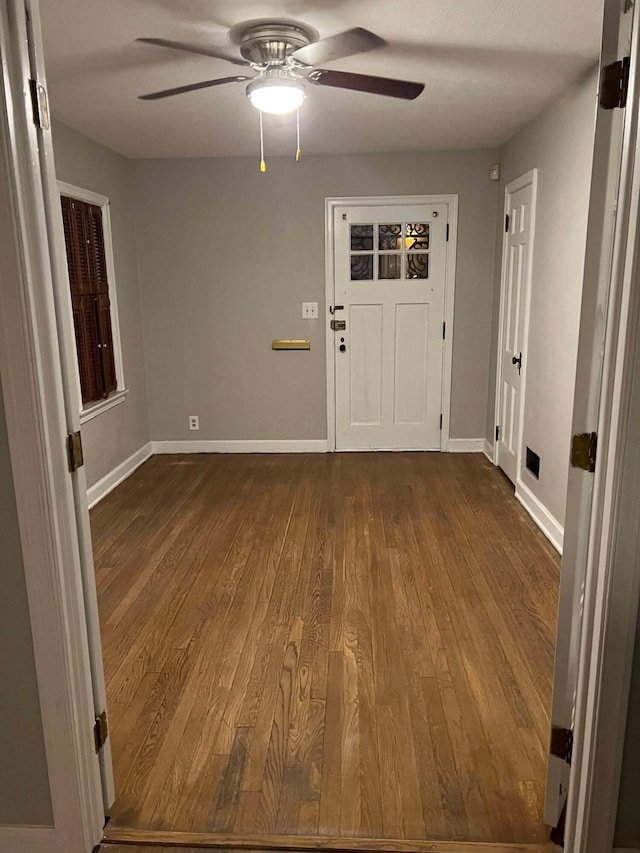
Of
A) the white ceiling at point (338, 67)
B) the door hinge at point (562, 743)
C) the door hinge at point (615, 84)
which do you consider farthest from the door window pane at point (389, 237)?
the door hinge at point (562, 743)

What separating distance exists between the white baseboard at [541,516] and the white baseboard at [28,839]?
8.41 ft

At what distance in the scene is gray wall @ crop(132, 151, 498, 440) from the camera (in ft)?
15.8

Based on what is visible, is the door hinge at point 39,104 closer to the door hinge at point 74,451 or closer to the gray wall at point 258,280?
the door hinge at point 74,451

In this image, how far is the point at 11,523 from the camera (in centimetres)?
139

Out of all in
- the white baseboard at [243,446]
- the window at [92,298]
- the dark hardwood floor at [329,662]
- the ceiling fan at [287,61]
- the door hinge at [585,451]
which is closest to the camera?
the door hinge at [585,451]

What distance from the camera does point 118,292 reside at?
4629 mm

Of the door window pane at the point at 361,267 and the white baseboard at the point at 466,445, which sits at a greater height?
the door window pane at the point at 361,267

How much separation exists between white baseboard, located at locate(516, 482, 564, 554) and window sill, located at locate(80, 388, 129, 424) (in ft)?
9.55

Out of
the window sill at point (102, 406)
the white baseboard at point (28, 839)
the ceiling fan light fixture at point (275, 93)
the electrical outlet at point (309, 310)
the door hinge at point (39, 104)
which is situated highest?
the ceiling fan light fixture at point (275, 93)

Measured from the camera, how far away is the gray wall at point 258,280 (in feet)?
15.8

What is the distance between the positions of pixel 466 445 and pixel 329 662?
3.12 meters

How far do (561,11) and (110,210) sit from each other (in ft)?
10.7

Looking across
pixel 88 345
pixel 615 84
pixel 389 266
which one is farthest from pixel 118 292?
pixel 615 84

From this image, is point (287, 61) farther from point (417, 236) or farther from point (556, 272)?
point (417, 236)
